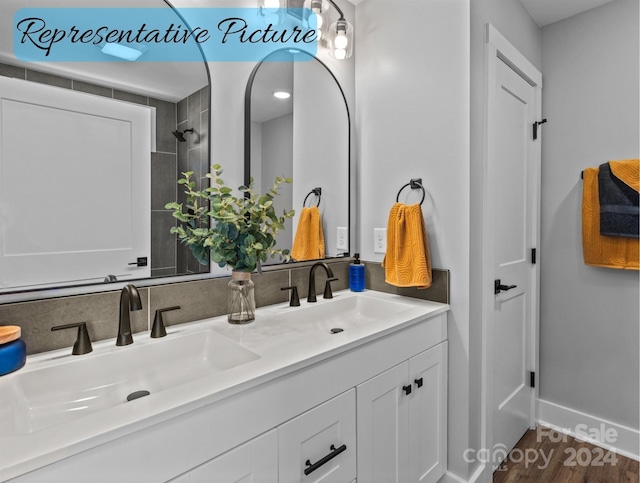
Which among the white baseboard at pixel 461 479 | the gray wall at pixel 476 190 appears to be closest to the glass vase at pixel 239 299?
the gray wall at pixel 476 190

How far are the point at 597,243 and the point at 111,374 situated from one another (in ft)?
7.76

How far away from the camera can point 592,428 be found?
2.06 m

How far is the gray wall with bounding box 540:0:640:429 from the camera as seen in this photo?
1914 mm

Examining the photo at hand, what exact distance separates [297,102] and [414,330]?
120 cm

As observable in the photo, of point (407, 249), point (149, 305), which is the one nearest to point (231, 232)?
point (149, 305)

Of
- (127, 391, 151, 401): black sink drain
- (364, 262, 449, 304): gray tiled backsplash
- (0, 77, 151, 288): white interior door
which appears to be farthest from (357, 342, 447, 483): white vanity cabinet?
(0, 77, 151, 288): white interior door

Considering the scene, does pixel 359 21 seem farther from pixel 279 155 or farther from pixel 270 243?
pixel 270 243

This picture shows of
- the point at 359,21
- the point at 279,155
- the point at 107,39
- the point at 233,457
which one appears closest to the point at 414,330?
the point at 233,457

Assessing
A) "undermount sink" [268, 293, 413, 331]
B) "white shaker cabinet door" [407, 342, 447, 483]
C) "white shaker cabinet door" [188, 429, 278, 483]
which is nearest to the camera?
"white shaker cabinet door" [188, 429, 278, 483]

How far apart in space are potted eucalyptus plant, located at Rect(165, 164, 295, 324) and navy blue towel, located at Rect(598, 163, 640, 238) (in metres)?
1.78

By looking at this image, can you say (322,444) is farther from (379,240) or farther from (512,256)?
(512,256)

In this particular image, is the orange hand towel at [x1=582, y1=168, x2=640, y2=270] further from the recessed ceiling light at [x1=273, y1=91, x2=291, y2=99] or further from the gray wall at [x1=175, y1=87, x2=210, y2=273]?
the gray wall at [x1=175, y1=87, x2=210, y2=273]

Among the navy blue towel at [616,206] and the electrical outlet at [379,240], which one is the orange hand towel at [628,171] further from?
the electrical outlet at [379,240]

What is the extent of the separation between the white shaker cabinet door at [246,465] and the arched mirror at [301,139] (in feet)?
3.03
